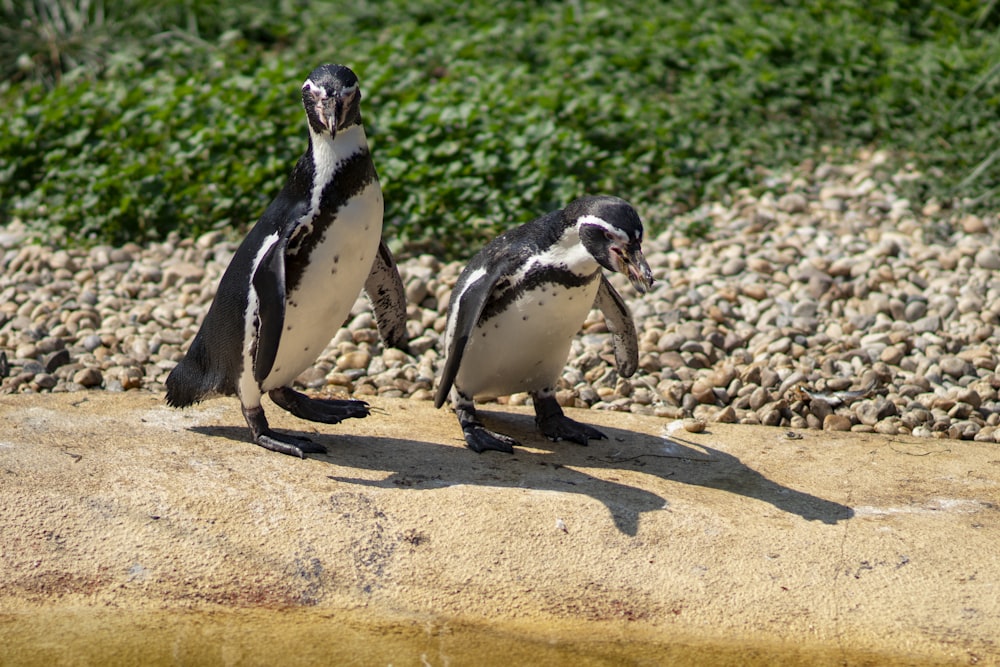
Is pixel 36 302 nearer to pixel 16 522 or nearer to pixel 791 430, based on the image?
pixel 16 522

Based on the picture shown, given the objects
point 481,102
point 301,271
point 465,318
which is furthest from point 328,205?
point 481,102

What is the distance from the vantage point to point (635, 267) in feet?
11.0

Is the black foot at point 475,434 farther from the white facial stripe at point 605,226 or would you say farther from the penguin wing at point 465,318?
the white facial stripe at point 605,226

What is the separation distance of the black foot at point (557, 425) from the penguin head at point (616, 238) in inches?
25.0

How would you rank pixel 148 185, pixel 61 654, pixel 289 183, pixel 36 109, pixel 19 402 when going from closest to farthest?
pixel 61 654 < pixel 289 183 < pixel 19 402 < pixel 148 185 < pixel 36 109

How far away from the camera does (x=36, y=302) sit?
517cm

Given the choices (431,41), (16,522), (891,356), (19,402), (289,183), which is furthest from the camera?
(431,41)

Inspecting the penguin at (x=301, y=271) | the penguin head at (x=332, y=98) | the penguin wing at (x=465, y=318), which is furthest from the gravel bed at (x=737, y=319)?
the penguin head at (x=332, y=98)

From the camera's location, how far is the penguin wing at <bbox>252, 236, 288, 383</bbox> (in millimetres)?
3357

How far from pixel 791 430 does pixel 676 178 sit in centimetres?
232

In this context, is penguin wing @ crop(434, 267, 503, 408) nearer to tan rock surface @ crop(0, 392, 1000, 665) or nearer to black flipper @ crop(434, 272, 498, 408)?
black flipper @ crop(434, 272, 498, 408)

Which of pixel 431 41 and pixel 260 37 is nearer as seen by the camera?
pixel 431 41

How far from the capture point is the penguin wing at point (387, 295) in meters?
4.00

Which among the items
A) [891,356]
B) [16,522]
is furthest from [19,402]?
[891,356]
